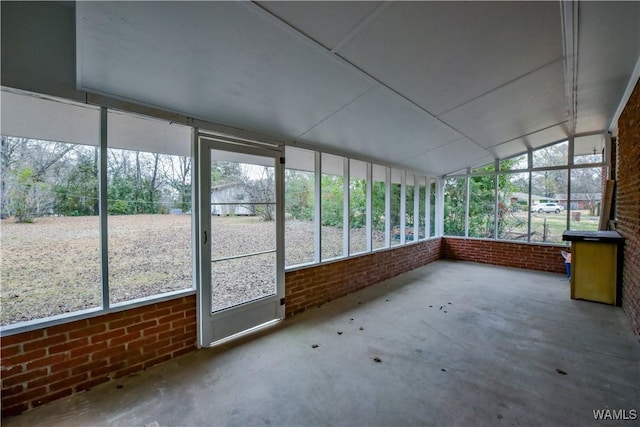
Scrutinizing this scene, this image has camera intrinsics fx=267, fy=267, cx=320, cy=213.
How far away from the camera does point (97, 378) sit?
7.07 ft

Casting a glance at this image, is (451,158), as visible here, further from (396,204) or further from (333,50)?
(333,50)

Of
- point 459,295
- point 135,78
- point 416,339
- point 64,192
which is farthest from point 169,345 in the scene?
point 459,295

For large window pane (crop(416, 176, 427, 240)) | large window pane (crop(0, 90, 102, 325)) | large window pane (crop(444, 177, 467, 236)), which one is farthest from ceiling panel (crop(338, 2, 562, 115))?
large window pane (crop(444, 177, 467, 236))

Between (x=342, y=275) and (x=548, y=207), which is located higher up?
(x=548, y=207)

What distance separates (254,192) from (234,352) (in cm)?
172

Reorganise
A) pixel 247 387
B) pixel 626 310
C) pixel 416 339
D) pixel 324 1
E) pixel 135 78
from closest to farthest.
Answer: pixel 324 1 → pixel 135 78 → pixel 247 387 → pixel 416 339 → pixel 626 310

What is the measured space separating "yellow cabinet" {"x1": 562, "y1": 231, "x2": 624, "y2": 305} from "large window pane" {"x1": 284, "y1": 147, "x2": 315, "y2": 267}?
4068 millimetres

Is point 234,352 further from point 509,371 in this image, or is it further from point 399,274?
point 399,274

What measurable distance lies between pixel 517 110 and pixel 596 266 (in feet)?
9.05

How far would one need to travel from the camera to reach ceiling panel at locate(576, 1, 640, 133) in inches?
79.8

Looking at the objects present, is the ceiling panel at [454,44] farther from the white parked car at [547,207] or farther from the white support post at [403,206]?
the white parked car at [547,207]

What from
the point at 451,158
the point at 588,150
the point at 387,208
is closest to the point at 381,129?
the point at 387,208

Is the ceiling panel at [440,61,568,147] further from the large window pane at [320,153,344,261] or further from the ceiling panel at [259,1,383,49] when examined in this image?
the ceiling panel at [259,1,383,49]

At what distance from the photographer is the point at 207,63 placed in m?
1.93
